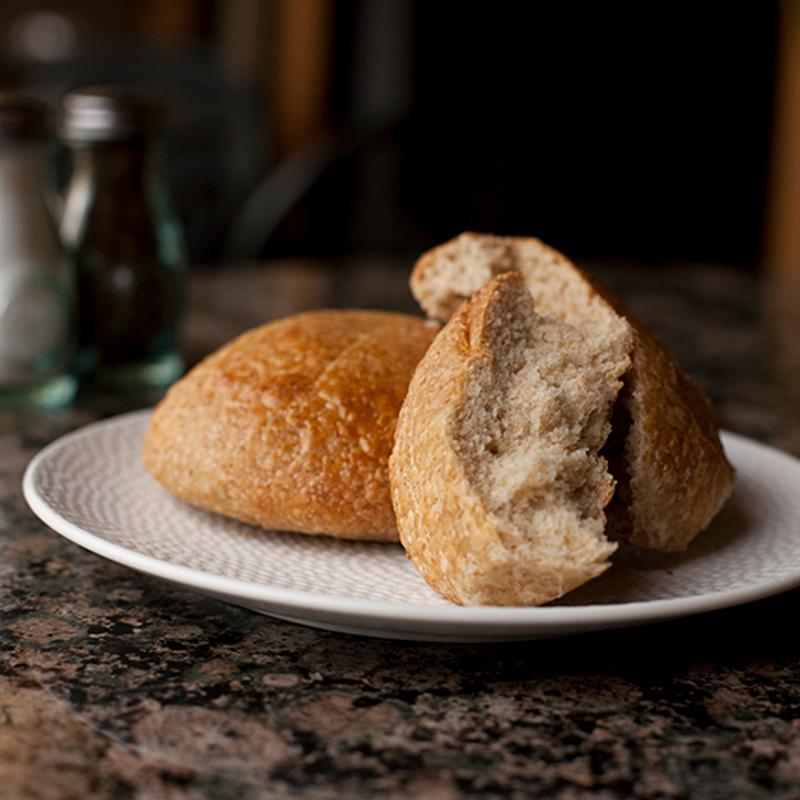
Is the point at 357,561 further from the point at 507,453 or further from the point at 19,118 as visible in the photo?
the point at 19,118

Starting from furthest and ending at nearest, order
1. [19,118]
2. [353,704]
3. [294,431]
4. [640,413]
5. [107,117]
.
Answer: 1. [107,117]
2. [19,118]
3. [294,431]
4. [640,413]
5. [353,704]

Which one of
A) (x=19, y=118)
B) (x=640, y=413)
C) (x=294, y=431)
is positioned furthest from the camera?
(x=19, y=118)

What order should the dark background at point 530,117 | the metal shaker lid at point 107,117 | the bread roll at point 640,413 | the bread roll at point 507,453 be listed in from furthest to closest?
the dark background at point 530,117 → the metal shaker lid at point 107,117 → the bread roll at point 640,413 → the bread roll at point 507,453

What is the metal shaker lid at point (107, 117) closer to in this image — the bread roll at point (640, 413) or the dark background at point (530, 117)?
the bread roll at point (640, 413)

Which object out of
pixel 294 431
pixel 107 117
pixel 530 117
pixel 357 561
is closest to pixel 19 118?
pixel 107 117

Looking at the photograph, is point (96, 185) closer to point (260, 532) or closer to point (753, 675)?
point (260, 532)

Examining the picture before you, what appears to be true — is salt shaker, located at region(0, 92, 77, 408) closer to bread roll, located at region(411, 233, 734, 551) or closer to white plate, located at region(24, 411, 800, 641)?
white plate, located at region(24, 411, 800, 641)

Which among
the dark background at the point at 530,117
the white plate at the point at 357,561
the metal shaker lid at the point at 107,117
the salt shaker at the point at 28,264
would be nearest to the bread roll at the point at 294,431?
the white plate at the point at 357,561
